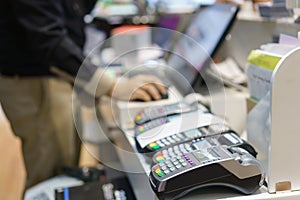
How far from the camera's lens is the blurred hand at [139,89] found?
94 cm

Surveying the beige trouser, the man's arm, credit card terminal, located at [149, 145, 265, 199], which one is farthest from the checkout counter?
the beige trouser

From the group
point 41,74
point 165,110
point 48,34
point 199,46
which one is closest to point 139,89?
point 165,110

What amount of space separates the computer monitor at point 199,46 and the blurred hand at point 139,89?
0.22ft

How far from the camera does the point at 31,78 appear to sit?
1.42 m

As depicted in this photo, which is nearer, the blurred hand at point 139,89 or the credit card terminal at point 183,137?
the credit card terminal at point 183,137

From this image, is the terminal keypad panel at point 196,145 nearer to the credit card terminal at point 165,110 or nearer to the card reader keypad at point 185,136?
the card reader keypad at point 185,136

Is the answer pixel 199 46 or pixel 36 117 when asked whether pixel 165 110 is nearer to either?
pixel 199 46

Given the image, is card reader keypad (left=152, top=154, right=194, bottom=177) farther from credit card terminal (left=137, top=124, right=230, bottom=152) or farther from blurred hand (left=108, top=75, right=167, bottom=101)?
blurred hand (left=108, top=75, right=167, bottom=101)

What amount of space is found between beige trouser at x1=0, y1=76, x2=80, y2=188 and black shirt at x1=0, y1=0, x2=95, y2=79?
5 centimetres

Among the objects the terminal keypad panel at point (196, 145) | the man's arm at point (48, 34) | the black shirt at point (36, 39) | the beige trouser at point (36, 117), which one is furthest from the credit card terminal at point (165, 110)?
the beige trouser at point (36, 117)

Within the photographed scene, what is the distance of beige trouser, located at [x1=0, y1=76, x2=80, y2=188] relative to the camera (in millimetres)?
1422

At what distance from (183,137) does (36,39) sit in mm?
702

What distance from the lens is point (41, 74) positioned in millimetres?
1422

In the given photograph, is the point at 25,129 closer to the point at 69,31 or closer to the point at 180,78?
the point at 69,31
